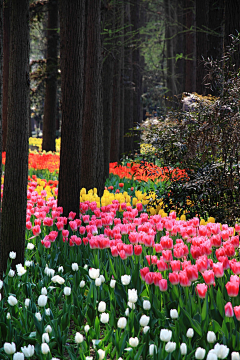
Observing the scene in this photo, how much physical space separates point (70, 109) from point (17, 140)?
163 centimetres

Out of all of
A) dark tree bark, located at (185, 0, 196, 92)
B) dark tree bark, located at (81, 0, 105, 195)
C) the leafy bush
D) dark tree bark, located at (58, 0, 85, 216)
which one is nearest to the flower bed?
the leafy bush

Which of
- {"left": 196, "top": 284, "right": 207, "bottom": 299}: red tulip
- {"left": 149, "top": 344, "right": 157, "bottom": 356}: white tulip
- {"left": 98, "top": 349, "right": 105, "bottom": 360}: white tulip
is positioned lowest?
{"left": 98, "top": 349, "right": 105, "bottom": 360}: white tulip

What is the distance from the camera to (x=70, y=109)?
5.33 meters

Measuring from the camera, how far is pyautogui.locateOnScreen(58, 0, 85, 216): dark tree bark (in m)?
5.26

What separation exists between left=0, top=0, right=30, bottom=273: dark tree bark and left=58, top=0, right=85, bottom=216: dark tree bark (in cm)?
142

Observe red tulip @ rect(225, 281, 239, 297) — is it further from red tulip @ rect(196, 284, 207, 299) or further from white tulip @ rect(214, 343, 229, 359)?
white tulip @ rect(214, 343, 229, 359)

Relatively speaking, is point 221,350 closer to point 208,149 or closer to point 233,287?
point 233,287

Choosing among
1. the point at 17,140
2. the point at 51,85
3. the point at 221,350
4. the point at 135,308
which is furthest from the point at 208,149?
the point at 51,85

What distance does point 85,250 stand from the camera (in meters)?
4.04

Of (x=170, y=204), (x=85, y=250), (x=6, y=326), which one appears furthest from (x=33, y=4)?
(x=6, y=326)

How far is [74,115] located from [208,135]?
6.28 ft

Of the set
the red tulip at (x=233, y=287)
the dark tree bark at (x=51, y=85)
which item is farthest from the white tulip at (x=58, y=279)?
the dark tree bark at (x=51, y=85)

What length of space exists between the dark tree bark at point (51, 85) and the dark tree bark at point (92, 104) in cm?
807

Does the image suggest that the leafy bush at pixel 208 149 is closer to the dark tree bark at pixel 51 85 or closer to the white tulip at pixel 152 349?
the white tulip at pixel 152 349
